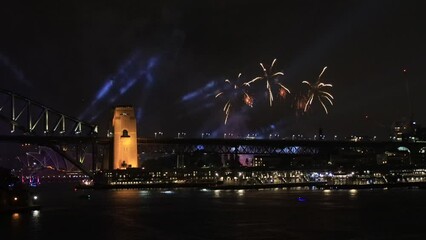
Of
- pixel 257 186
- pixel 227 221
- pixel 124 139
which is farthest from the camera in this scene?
pixel 257 186

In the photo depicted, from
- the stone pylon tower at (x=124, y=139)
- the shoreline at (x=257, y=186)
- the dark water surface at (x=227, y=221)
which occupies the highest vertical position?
the stone pylon tower at (x=124, y=139)

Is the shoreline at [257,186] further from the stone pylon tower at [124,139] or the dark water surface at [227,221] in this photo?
the dark water surface at [227,221]

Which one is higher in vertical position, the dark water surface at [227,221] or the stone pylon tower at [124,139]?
the stone pylon tower at [124,139]

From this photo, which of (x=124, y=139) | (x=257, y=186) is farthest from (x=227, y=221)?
(x=124, y=139)

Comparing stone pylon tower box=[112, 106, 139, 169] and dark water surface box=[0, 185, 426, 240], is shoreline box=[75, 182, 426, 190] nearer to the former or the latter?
stone pylon tower box=[112, 106, 139, 169]

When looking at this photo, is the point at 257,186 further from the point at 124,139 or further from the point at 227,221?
the point at 227,221

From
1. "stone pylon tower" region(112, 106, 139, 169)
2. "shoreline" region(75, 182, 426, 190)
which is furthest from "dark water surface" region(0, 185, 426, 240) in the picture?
"stone pylon tower" region(112, 106, 139, 169)

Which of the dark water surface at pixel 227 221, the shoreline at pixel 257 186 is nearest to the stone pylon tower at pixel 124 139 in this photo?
the shoreline at pixel 257 186

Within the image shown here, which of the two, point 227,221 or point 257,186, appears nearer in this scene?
point 227,221

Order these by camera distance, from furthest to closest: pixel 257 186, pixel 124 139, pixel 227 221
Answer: pixel 257 186
pixel 124 139
pixel 227 221

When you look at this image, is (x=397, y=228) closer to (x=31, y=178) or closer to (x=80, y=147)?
(x=80, y=147)
